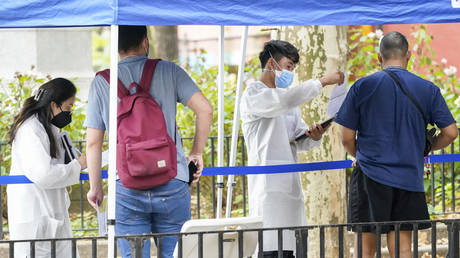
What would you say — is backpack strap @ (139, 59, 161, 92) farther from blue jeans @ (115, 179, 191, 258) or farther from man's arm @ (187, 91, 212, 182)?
blue jeans @ (115, 179, 191, 258)

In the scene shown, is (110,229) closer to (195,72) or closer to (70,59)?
(195,72)

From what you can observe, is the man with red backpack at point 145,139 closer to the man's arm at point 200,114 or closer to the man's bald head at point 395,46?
the man's arm at point 200,114

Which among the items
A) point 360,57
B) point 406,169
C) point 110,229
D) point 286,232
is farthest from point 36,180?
point 360,57

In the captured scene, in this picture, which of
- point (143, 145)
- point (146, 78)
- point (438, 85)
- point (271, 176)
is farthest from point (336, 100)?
point (438, 85)

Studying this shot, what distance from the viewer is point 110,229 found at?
4.21m

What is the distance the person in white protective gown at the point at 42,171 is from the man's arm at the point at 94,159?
0.35 meters

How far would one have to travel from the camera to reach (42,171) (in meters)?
4.79

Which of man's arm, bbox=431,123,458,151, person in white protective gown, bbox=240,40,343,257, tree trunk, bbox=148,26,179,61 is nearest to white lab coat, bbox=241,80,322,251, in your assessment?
person in white protective gown, bbox=240,40,343,257

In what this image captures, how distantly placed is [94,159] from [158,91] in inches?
20.7

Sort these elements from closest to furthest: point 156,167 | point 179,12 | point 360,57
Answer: point 179,12, point 156,167, point 360,57

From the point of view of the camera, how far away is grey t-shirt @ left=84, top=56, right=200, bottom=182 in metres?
4.56

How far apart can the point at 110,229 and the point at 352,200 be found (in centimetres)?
168

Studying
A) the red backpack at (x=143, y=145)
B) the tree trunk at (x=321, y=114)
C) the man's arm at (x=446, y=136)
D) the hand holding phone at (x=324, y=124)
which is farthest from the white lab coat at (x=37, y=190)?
the tree trunk at (x=321, y=114)

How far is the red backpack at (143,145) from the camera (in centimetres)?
441
